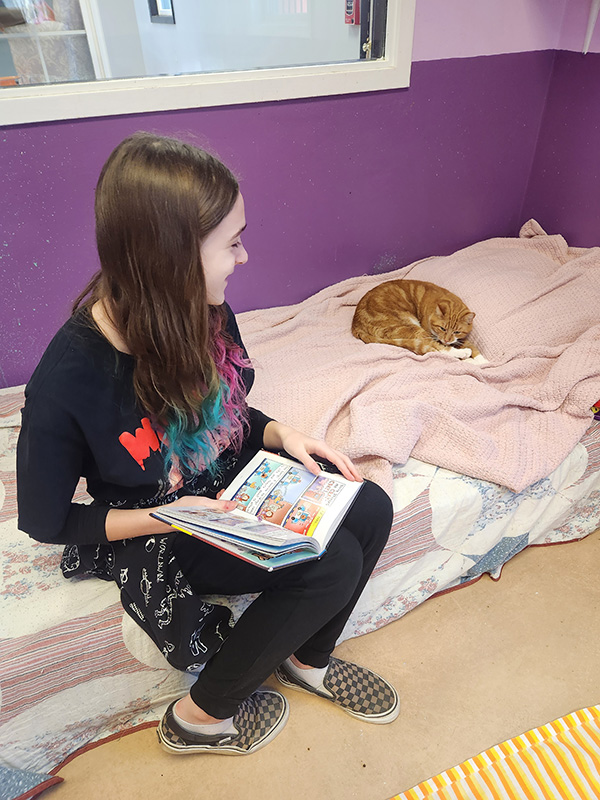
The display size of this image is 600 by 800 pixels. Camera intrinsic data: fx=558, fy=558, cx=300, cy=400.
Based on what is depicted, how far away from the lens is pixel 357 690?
1153 millimetres

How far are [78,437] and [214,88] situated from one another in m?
1.17

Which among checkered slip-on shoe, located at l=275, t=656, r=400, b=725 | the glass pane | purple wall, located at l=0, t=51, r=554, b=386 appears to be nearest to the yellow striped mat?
checkered slip-on shoe, located at l=275, t=656, r=400, b=725

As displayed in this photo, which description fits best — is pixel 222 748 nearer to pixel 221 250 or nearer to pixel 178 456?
pixel 178 456

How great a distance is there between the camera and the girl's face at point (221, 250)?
0.80 meters

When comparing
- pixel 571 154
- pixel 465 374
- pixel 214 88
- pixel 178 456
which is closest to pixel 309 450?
pixel 178 456

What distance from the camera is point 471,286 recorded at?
1854 millimetres

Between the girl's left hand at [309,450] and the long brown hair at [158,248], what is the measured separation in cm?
29

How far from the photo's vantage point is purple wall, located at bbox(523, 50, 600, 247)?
1910 millimetres

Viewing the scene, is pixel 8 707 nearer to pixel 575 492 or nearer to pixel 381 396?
pixel 381 396

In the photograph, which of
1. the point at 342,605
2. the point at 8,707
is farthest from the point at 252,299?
the point at 8,707

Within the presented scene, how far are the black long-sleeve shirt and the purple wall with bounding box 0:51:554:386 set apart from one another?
86 cm

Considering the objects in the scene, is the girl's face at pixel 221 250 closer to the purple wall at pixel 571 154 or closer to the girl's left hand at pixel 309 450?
the girl's left hand at pixel 309 450

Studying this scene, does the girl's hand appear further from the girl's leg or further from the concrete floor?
the concrete floor

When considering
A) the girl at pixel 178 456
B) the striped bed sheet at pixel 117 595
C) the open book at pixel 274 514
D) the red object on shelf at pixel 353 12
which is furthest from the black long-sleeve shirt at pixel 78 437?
the red object on shelf at pixel 353 12
